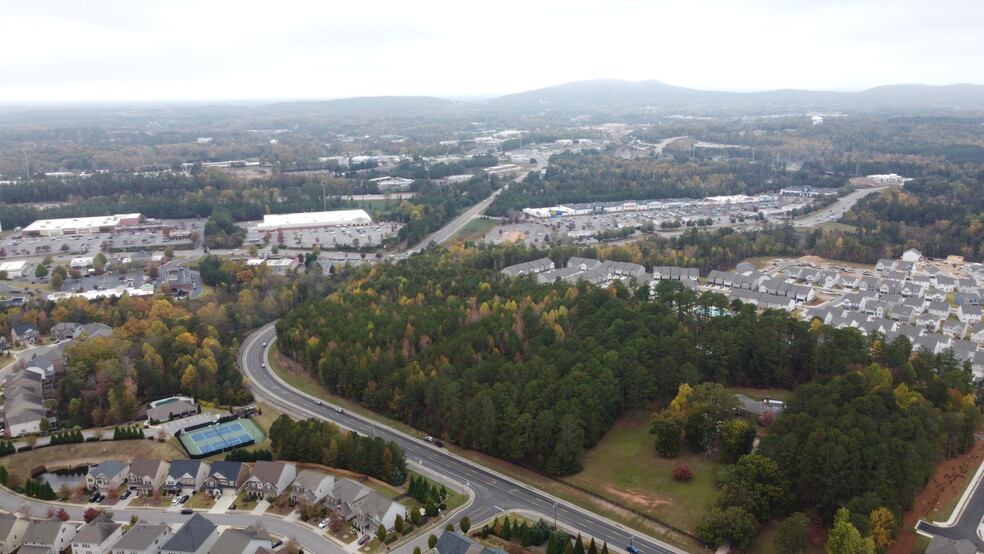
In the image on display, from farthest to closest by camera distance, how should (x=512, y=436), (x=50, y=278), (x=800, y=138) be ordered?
(x=800, y=138) → (x=50, y=278) → (x=512, y=436)

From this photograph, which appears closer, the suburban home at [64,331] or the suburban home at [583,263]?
the suburban home at [64,331]

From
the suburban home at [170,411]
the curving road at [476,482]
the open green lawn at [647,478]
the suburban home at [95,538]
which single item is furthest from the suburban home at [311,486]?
the suburban home at [170,411]

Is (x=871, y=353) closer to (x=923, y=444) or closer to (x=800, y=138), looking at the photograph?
(x=923, y=444)

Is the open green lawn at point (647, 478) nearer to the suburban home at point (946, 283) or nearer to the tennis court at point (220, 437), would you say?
the tennis court at point (220, 437)

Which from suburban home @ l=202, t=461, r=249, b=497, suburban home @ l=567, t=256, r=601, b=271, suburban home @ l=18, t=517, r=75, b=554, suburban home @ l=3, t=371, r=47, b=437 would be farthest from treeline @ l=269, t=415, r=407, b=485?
suburban home @ l=567, t=256, r=601, b=271

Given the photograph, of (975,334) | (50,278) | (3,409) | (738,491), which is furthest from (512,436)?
(50,278)

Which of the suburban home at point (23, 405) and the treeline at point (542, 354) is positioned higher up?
the treeline at point (542, 354)

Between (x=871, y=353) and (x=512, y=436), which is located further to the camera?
(x=871, y=353)

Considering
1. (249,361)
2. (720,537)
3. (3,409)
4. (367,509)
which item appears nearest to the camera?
(720,537)
